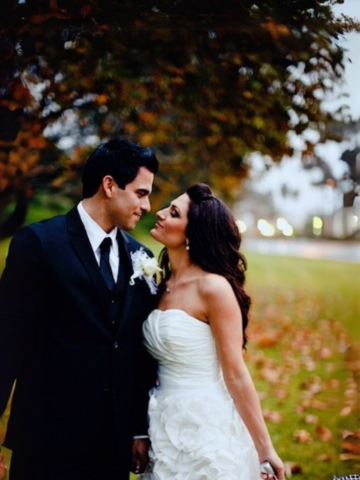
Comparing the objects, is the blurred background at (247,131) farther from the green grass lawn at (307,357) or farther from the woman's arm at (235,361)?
the woman's arm at (235,361)

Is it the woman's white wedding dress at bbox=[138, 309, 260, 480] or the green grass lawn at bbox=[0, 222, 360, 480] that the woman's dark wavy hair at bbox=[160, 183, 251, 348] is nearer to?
the woman's white wedding dress at bbox=[138, 309, 260, 480]

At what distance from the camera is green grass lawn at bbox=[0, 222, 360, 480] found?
314cm

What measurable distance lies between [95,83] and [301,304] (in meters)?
1.89

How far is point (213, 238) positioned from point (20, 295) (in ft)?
2.54

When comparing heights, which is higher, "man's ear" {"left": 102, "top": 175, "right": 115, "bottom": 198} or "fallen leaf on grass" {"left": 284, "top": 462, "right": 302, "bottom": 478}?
"man's ear" {"left": 102, "top": 175, "right": 115, "bottom": 198}

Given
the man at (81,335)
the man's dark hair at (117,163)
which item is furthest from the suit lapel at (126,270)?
the man's dark hair at (117,163)

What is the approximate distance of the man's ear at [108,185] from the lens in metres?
2.11

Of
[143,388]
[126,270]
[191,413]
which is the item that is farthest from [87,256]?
[191,413]

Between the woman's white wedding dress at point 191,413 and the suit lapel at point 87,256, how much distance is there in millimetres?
252

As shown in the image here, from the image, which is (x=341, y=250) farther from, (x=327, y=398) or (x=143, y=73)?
(x=143, y=73)

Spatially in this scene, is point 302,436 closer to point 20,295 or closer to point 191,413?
point 191,413

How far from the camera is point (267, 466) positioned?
2025 millimetres

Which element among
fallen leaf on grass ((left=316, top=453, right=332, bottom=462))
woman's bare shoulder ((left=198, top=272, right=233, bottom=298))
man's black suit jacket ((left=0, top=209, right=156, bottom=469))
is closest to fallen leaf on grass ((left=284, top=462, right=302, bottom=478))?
fallen leaf on grass ((left=316, top=453, right=332, bottom=462))

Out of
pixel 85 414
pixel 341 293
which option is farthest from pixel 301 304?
pixel 85 414
